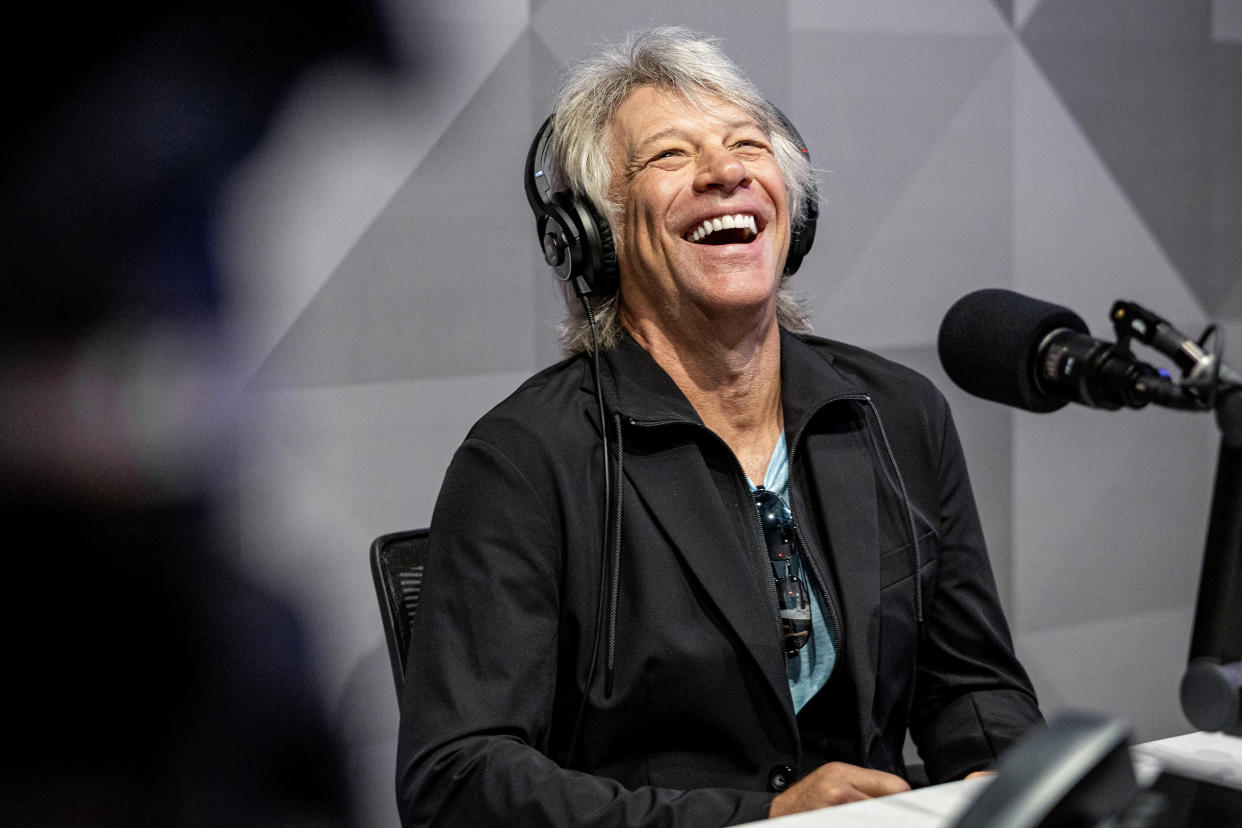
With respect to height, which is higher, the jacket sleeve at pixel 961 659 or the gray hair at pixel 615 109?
the gray hair at pixel 615 109

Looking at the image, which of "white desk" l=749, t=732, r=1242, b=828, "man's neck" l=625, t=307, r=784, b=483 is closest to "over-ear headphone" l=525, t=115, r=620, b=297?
"man's neck" l=625, t=307, r=784, b=483

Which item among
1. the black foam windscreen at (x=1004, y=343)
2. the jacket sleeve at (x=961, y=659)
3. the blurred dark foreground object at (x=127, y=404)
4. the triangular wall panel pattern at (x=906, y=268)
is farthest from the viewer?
the triangular wall panel pattern at (x=906, y=268)

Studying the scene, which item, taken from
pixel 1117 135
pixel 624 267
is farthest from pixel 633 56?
pixel 1117 135

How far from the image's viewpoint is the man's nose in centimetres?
151

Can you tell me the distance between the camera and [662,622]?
1369 millimetres

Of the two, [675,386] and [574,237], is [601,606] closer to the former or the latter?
[675,386]

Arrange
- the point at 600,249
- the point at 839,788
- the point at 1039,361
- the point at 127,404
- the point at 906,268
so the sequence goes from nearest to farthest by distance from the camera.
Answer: the point at 1039,361 → the point at 839,788 → the point at 600,249 → the point at 127,404 → the point at 906,268

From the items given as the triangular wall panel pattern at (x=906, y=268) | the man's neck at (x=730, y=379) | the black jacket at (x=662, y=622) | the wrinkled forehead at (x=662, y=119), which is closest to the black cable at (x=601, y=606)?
the black jacket at (x=662, y=622)

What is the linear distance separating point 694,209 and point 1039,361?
24.3 inches

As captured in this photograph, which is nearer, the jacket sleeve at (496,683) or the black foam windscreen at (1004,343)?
the black foam windscreen at (1004,343)

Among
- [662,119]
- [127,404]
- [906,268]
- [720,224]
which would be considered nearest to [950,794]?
[720,224]

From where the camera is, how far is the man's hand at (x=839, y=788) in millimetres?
1131

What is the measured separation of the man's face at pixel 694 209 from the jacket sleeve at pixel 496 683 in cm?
32

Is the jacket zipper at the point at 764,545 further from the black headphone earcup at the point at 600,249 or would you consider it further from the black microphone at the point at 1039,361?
the black microphone at the point at 1039,361
